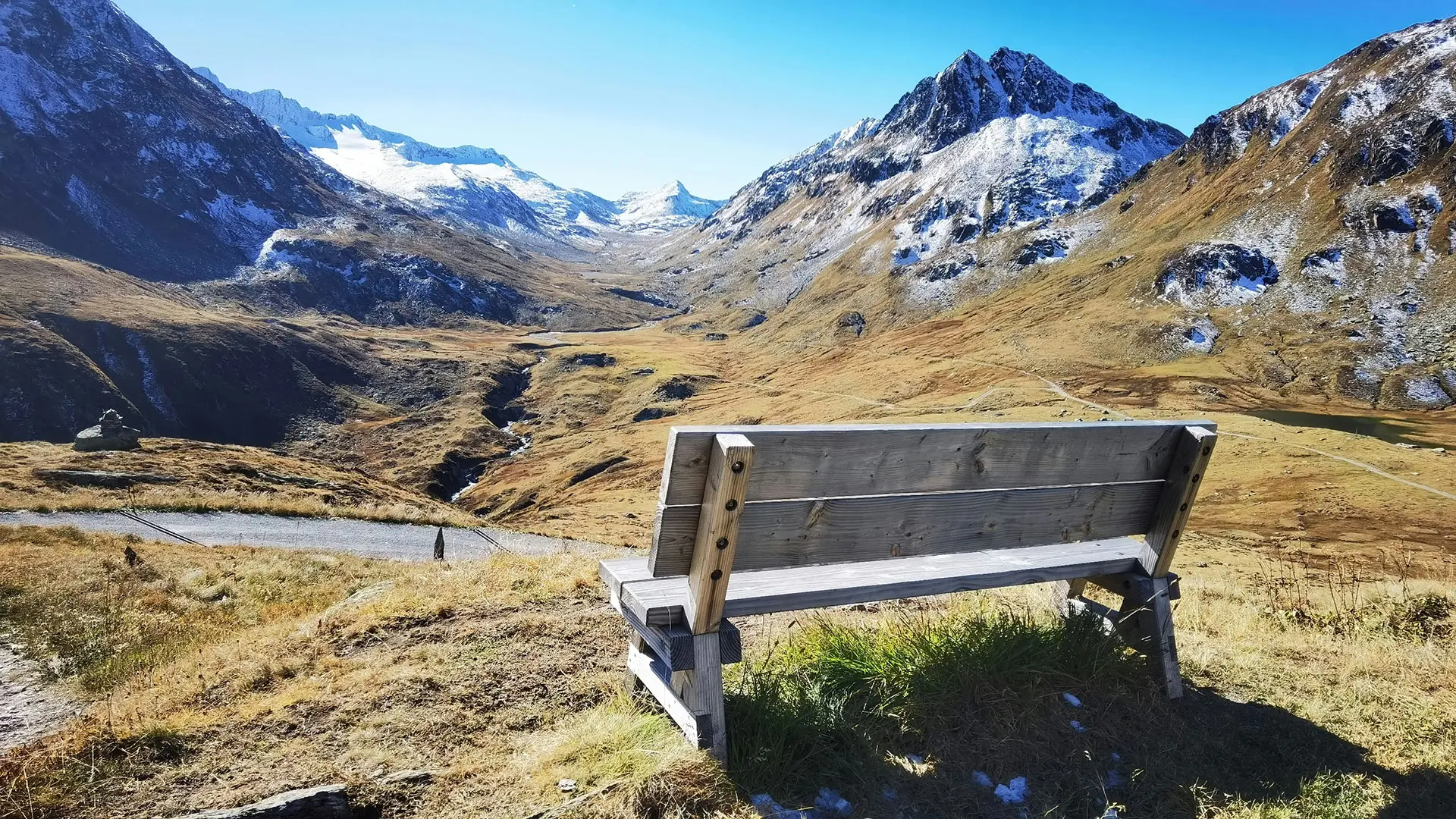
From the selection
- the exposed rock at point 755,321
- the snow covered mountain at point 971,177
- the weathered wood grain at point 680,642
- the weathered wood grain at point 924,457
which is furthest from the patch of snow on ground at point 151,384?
the snow covered mountain at point 971,177

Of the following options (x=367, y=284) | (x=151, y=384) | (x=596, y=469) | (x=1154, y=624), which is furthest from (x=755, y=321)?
(x=1154, y=624)

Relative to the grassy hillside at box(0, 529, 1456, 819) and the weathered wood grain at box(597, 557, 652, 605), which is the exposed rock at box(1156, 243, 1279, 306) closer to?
the grassy hillside at box(0, 529, 1456, 819)

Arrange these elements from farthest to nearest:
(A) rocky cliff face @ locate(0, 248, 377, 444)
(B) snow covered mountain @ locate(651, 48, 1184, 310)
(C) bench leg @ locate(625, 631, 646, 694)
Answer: (B) snow covered mountain @ locate(651, 48, 1184, 310) < (A) rocky cliff face @ locate(0, 248, 377, 444) < (C) bench leg @ locate(625, 631, 646, 694)

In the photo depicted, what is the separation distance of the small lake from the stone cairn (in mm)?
57690

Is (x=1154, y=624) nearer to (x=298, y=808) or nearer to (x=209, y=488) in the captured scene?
(x=298, y=808)

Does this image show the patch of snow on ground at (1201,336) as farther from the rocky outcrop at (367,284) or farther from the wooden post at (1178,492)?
the rocky outcrop at (367,284)

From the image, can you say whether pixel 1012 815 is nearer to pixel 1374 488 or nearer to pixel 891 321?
pixel 1374 488

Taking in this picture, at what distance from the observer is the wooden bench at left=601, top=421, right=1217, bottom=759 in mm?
3492

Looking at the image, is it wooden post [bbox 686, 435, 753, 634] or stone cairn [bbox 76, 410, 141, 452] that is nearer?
wooden post [bbox 686, 435, 753, 634]

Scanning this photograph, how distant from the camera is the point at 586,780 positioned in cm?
350

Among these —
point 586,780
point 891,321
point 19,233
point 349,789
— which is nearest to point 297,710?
point 349,789

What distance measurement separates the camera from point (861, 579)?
424 centimetres

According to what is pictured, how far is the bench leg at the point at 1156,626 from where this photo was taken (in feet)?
15.9

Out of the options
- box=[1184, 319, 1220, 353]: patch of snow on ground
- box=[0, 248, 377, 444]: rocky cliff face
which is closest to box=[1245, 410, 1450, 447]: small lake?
box=[1184, 319, 1220, 353]: patch of snow on ground
